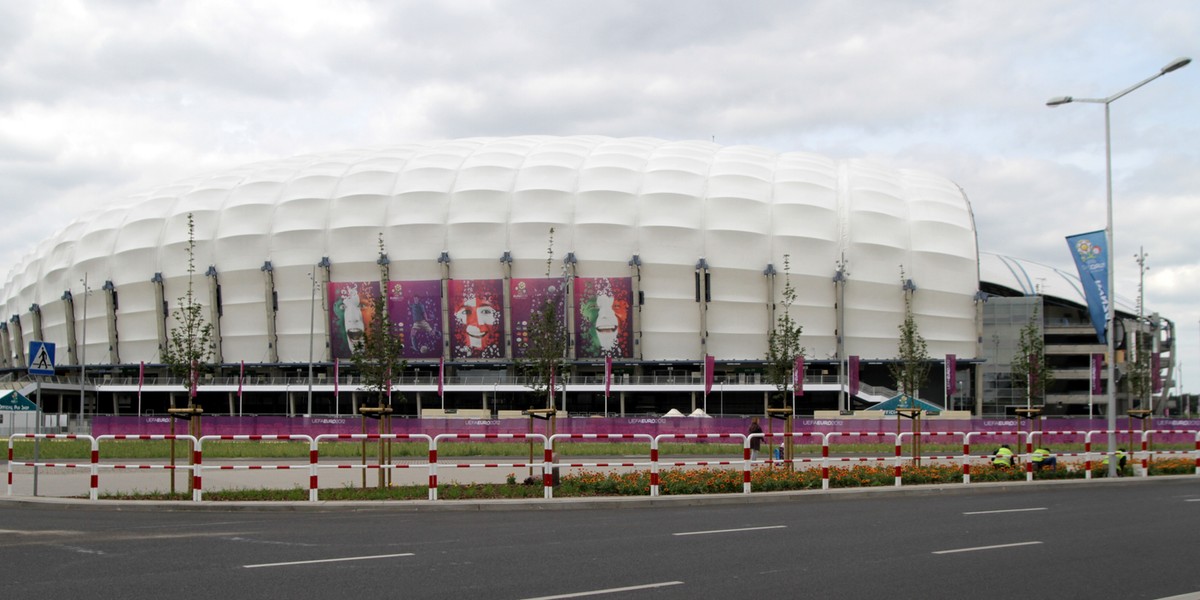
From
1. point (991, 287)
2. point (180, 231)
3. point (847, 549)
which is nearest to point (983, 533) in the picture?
point (847, 549)

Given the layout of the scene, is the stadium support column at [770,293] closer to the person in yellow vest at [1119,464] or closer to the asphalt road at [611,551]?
the person in yellow vest at [1119,464]

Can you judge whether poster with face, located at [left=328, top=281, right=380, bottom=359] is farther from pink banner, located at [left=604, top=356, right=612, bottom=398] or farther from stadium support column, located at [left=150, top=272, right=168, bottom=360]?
pink banner, located at [left=604, top=356, right=612, bottom=398]

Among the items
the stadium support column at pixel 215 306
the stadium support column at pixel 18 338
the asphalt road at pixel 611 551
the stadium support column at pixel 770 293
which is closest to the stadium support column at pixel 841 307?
the stadium support column at pixel 770 293

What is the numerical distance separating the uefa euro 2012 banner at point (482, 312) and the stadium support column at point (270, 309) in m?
4.67

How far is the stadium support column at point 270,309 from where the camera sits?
3159 inches

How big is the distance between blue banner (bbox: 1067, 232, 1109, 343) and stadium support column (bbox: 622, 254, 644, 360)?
47.4m

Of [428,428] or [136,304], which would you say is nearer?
[428,428]

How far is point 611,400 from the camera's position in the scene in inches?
3132

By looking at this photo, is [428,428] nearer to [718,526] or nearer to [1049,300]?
[718,526]

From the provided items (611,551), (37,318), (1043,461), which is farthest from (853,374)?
(37,318)

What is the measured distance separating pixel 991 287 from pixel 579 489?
83.3 m

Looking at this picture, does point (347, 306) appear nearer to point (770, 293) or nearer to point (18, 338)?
point (770, 293)

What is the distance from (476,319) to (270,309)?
15149 millimetres

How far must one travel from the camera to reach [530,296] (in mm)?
77312
